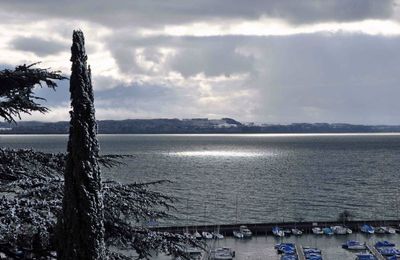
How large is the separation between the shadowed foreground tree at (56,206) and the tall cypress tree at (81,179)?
17 millimetres

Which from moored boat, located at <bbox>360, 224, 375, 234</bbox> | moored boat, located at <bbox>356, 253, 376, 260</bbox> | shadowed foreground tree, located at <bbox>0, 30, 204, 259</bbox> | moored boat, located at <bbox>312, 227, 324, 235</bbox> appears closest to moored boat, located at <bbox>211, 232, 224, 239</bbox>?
moored boat, located at <bbox>312, 227, 324, 235</bbox>

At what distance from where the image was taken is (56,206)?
9.20 metres

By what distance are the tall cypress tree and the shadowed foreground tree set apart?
17 millimetres

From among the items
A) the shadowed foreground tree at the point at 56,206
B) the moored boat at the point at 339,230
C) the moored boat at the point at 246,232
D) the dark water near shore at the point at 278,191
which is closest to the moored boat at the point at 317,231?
the moored boat at the point at 339,230

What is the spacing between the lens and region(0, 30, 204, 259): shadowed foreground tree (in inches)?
340

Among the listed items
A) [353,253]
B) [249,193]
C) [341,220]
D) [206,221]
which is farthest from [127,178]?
[353,253]

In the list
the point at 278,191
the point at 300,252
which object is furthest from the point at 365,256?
the point at 278,191

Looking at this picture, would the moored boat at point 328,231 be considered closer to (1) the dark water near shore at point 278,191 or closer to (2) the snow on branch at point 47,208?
(1) the dark water near shore at point 278,191

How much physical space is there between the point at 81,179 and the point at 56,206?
30.4 inches

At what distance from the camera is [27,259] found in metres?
9.44

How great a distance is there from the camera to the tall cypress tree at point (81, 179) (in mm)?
8664

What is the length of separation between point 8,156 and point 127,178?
410 feet

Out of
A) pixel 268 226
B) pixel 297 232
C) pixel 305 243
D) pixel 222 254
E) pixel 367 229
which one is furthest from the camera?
pixel 367 229

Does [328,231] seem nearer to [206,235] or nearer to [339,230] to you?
[339,230]
